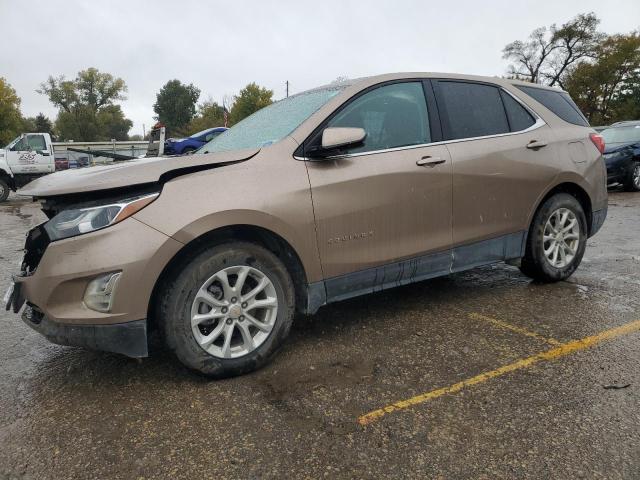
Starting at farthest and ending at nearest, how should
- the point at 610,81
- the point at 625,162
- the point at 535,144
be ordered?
the point at 610,81 → the point at 625,162 → the point at 535,144

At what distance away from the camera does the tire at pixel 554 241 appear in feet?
12.8

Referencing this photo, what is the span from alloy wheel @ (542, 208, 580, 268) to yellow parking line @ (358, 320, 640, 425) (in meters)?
0.89

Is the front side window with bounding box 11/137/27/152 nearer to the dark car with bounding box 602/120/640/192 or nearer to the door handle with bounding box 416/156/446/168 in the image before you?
the door handle with bounding box 416/156/446/168

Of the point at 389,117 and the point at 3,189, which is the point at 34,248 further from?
the point at 3,189

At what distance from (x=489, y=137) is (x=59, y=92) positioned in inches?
3306

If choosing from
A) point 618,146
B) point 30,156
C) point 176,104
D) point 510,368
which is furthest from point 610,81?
point 176,104

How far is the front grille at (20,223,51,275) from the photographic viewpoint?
2414mm

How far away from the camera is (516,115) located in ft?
12.5

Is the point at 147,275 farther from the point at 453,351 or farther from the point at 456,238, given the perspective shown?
the point at 456,238

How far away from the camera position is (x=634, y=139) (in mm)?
11867

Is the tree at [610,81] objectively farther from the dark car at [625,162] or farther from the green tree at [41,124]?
the green tree at [41,124]

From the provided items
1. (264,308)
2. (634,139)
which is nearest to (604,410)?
(264,308)

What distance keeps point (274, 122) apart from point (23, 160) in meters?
14.8

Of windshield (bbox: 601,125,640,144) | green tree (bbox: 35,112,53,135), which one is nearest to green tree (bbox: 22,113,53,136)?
green tree (bbox: 35,112,53,135)
